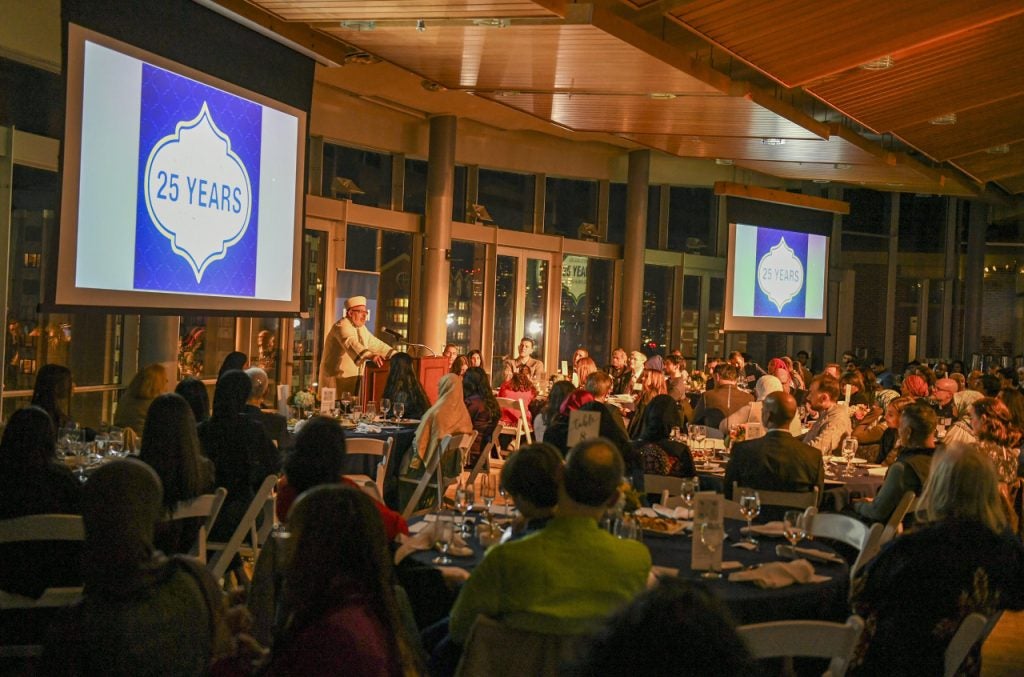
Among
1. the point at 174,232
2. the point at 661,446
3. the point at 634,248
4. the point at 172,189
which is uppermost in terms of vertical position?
the point at 634,248

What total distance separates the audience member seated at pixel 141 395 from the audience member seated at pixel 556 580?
171 inches

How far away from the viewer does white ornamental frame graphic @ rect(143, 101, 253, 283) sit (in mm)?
7320

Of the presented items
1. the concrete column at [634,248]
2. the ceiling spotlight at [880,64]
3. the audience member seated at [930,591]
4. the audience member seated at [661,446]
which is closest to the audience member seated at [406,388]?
the audience member seated at [661,446]

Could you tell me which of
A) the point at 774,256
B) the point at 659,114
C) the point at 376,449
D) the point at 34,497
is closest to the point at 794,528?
the point at 34,497

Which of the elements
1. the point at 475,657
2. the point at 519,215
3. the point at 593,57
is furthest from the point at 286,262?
the point at 519,215

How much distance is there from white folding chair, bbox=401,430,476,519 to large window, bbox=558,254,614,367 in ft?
30.7

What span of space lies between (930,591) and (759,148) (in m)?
10.8

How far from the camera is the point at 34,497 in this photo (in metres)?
4.19

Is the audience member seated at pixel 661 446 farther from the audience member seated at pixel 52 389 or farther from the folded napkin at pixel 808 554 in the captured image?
the audience member seated at pixel 52 389

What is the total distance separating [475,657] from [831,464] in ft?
17.4

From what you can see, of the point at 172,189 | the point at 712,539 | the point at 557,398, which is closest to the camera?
the point at 712,539

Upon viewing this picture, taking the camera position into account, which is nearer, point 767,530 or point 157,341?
point 767,530

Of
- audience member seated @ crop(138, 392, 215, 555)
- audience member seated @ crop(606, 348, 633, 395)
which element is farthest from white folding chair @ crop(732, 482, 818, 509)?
audience member seated @ crop(606, 348, 633, 395)

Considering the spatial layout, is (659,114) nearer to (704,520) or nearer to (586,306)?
(586,306)
